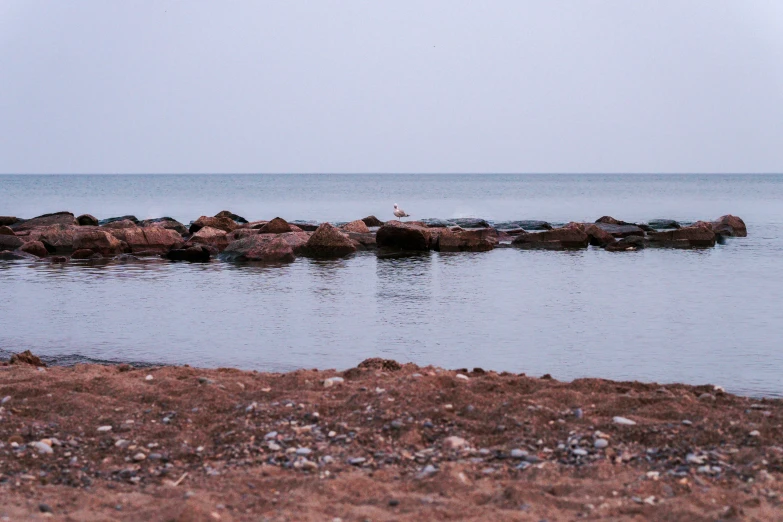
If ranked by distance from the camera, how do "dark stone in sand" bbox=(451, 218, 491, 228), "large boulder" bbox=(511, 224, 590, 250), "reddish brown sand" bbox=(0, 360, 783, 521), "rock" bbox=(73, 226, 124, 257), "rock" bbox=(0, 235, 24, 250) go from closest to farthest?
1. "reddish brown sand" bbox=(0, 360, 783, 521)
2. "rock" bbox=(73, 226, 124, 257)
3. "rock" bbox=(0, 235, 24, 250)
4. "large boulder" bbox=(511, 224, 590, 250)
5. "dark stone in sand" bbox=(451, 218, 491, 228)

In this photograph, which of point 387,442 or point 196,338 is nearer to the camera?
point 387,442

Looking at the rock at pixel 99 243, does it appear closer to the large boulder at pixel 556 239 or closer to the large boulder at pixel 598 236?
the large boulder at pixel 556 239

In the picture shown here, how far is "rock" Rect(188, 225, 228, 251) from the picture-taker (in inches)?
1026

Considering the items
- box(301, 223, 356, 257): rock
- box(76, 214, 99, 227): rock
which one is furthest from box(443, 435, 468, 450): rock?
box(76, 214, 99, 227): rock

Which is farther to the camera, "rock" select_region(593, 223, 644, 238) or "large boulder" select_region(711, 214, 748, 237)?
"large boulder" select_region(711, 214, 748, 237)

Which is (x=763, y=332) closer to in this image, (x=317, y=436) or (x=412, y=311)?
(x=412, y=311)

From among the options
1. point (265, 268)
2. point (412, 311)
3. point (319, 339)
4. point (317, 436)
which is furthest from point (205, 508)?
point (265, 268)

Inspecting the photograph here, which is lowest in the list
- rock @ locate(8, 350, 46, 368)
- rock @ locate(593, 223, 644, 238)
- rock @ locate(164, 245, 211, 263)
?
rock @ locate(8, 350, 46, 368)

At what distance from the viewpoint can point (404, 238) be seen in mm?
25906

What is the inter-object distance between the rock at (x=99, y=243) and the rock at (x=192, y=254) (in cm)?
255

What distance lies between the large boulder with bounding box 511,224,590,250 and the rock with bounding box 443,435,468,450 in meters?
21.5

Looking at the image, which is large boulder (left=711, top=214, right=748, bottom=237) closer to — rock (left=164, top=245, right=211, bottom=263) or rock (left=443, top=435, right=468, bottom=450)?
rock (left=164, top=245, right=211, bottom=263)

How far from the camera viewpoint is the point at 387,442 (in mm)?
5926

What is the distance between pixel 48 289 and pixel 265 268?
591 cm
